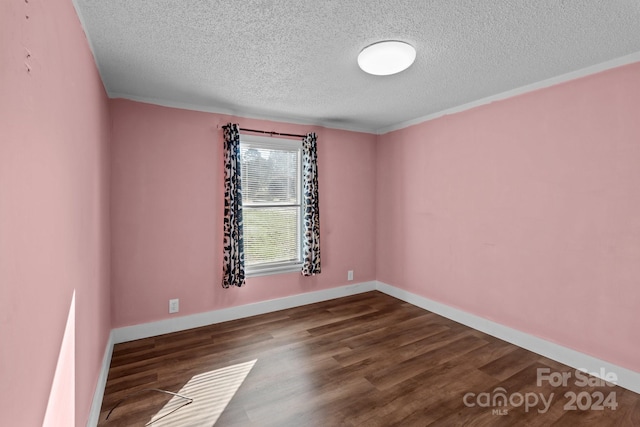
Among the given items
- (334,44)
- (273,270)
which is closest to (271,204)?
(273,270)

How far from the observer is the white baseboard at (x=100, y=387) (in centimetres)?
180

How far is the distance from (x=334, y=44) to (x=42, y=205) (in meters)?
1.81

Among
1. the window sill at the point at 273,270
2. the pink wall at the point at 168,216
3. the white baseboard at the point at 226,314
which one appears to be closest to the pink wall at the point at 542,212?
the white baseboard at the point at 226,314

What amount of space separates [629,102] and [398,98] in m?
1.74

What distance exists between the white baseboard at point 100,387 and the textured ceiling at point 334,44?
2.28m

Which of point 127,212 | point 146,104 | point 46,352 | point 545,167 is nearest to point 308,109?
point 146,104

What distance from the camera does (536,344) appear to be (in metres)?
2.71

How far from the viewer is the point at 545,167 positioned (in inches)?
104

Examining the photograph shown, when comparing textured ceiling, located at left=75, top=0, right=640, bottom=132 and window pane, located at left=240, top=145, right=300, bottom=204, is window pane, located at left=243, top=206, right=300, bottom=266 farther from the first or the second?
textured ceiling, located at left=75, top=0, right=640, bottom=132

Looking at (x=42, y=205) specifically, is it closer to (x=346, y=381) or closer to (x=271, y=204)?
(x=346, y=381)

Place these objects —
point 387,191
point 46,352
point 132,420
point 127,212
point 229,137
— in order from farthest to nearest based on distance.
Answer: point 387,191 → point 229,137 → point 127,212 → point 132,420 → point 46,352

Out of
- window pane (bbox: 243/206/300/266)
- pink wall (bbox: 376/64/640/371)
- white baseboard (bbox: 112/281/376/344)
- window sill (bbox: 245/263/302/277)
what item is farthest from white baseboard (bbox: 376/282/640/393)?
window pane (bbox: 243/206/300/266)

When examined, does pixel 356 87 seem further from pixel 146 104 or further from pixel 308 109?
pixel 146 104

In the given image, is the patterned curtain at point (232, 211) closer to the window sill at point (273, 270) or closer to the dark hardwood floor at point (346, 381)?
the window sill at point (273, 270)
